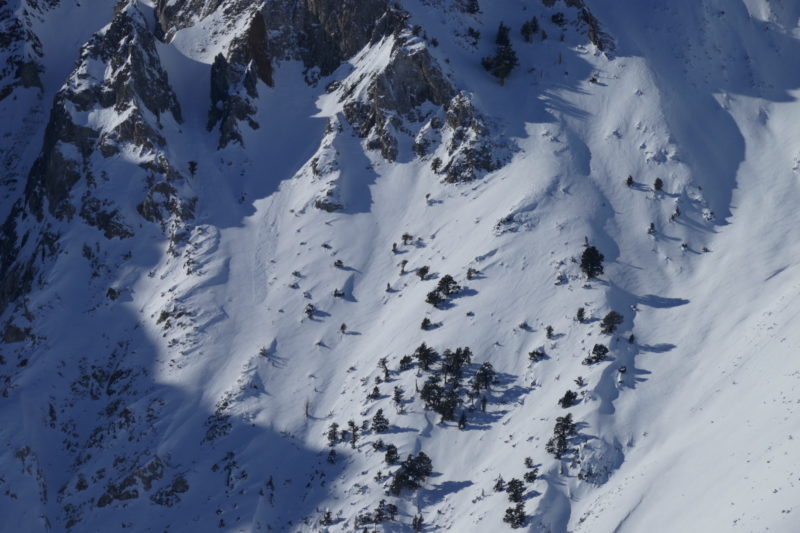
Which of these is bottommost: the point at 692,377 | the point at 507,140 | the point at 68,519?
the point at 692,377

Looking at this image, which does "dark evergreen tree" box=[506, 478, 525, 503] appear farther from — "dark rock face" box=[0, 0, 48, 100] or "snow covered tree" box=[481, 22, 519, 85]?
"dark rock face" box=[0, 0, 48, 100]

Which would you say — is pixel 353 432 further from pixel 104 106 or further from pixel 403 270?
pixel 104 106

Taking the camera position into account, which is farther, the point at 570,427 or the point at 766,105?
the point at 766,105

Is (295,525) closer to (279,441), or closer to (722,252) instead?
(279,441)

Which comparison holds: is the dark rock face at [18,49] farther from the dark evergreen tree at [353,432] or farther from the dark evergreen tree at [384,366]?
the dark evergreen tree at [353,432]

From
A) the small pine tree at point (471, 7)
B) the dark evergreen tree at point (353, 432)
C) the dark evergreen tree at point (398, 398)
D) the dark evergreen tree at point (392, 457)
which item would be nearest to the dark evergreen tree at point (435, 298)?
the dark evergreen tree at point (398, 398)

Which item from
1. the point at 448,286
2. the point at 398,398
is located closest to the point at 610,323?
the point at 448,286

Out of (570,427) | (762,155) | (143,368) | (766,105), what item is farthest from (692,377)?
(143,368)
